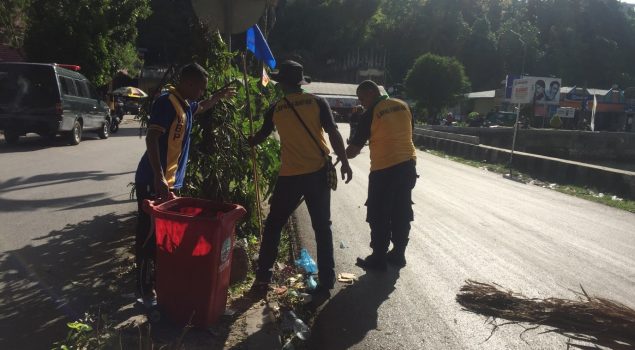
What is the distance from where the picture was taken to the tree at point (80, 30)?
19.7 metres

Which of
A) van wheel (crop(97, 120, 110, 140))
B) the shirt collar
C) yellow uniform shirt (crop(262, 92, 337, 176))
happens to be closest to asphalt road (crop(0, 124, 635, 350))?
yellow uniform shirt (crop(262, 92, 337, 176))

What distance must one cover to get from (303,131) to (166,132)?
1.12 meters

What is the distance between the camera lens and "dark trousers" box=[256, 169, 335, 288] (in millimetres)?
4500

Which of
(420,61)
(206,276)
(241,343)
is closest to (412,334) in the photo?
(241,343)

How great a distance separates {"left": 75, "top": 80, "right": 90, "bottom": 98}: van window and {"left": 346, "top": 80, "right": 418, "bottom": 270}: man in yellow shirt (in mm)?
12802

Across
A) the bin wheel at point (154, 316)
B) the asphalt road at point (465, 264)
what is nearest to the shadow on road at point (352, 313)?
the asphalt road at point (465, 264)

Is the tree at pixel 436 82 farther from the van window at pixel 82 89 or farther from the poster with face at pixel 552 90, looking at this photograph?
the van window at pixel 82 89

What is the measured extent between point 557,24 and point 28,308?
8915 cm

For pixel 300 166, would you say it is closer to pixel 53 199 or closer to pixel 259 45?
pixel 259 45

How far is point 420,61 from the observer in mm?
41500

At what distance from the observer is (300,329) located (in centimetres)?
391

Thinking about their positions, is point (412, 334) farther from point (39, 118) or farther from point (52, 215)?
point (39, 118)

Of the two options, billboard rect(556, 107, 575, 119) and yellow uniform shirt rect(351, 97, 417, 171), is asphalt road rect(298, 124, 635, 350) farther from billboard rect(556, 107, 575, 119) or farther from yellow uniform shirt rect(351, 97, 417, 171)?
billboard rect(556, 107, 575, 119)

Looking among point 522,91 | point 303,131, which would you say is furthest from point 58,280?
point 522,91
